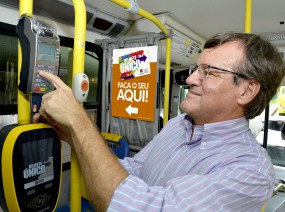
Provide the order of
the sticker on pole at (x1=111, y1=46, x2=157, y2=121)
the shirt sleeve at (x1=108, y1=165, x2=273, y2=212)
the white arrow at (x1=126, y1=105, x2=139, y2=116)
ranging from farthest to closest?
the white arrow at (x1=126, y1=105, x2=139, y2=116) → the sticker on pole at (x1=111, y1=46, x2=157, y2=121) → the shirt sleeve at (x1=108, y1=165, x2=273, y2=212)

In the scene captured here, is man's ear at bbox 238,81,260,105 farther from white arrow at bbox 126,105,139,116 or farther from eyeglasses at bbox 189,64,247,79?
white arrow at bbox 126,105,139,116

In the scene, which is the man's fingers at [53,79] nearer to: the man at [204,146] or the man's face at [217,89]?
the man at [204,146]

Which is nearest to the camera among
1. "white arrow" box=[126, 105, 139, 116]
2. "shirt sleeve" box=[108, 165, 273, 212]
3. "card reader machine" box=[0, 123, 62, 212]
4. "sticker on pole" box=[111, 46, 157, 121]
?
"shirt sleeve" box=[108, 165, 273, 212]

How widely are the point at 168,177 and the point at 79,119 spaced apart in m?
0.51

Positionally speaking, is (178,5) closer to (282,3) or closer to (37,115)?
(282,3)

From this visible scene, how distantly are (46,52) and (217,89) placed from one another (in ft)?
2.44

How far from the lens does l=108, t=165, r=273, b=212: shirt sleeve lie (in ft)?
2.53

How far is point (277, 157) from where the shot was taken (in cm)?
374

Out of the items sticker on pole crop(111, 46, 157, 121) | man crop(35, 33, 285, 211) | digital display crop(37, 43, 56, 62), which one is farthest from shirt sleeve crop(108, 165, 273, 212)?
sticker on pole crop(111, 46, 157, 121)

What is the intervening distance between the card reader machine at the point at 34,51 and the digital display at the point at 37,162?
0.72 ft

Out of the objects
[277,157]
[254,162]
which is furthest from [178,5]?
[277,157]

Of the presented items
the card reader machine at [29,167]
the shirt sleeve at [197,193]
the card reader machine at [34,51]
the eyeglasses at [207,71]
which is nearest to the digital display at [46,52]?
the card reader machine at [34,51]

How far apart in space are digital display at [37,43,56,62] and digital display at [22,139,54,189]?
0.33 meters

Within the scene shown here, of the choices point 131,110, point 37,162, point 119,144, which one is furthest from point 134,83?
point 37,162
